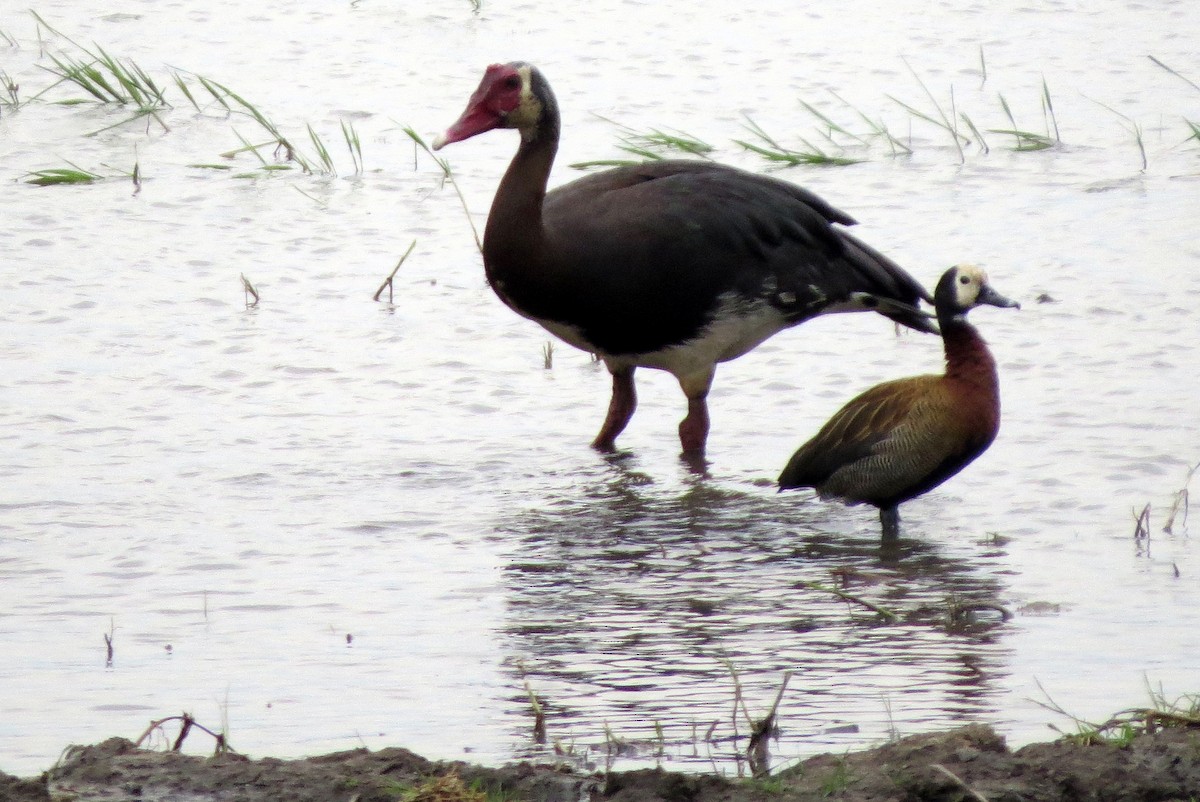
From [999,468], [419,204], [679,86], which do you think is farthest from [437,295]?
[679,86]

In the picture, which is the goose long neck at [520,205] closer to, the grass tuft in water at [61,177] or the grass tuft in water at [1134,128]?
the grass tuft in water at [61,177]

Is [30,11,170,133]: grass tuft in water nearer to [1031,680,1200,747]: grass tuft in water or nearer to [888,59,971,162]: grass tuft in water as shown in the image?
[888,59,971,162]: grass tuft in water

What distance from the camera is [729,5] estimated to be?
15289 millimetres

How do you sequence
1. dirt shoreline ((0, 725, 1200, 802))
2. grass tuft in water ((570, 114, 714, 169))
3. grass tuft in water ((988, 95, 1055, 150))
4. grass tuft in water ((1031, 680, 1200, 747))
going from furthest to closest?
1. grass tuft in water ((988, 95, 1055, 150))
2. grass tuft in water ((570, 114, 714, 169))
3. grass tuft in water ((1031, 680, 1200, 747))
4. dirt shoreline ((0, 725, 1200, 802))

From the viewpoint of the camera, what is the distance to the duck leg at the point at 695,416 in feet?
24.3

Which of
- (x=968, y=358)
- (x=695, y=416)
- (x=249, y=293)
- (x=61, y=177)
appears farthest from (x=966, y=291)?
(x=61, y=177)

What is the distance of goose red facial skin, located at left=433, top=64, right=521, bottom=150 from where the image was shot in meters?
7.43

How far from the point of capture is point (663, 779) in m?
3.74

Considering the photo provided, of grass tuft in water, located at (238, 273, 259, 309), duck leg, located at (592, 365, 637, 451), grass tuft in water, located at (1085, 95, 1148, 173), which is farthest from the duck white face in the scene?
grass tuft in water, located at (1085, 95, 1148, 173)

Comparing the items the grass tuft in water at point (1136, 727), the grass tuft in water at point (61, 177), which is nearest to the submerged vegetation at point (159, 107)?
the grass tuft in water at point (61, 177)

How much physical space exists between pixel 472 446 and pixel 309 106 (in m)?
A: 5.83

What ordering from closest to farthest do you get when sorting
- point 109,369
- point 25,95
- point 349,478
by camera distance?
point 349,478 < point 109,369 < point 25,95

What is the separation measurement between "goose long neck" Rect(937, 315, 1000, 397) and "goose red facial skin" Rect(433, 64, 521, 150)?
2040 mm

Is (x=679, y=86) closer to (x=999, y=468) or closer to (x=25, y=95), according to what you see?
(x=25, y=95)
